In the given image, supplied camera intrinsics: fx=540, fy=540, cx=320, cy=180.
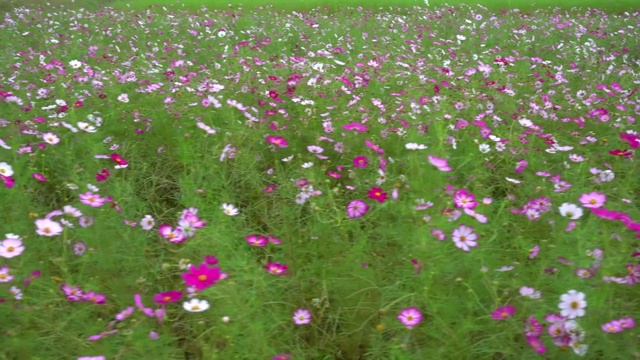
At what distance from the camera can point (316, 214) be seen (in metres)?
2.18

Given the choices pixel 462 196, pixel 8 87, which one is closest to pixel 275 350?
pixel 462 196

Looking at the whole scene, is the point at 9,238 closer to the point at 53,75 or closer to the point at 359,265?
the point at 359,265

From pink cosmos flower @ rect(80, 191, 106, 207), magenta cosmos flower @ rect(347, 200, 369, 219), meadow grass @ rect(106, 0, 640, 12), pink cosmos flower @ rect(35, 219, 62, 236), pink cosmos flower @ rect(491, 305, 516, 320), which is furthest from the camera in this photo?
meadow grass @ rect(106, 0, 640, 12)

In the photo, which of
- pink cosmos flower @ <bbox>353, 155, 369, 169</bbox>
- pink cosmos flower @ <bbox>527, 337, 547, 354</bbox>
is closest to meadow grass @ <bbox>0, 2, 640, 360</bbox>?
pink cosmos flower @ <bbox>527, 337, 547, 354</bbox>

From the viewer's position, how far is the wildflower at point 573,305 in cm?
148

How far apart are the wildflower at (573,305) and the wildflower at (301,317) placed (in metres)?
0.81

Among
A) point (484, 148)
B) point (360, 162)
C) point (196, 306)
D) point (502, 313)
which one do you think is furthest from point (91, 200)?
point (484, 148)

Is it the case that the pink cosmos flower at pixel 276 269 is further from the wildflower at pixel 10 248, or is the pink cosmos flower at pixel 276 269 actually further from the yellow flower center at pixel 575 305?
the yellow flower center at pixel 575 305

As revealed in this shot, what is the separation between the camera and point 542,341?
60.4 inches

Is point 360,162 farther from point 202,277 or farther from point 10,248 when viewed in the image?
point 10,248

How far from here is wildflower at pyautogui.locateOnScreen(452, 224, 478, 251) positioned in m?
1.84

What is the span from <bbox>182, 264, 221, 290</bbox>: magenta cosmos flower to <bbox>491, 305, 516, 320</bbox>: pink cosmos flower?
830 millimetres

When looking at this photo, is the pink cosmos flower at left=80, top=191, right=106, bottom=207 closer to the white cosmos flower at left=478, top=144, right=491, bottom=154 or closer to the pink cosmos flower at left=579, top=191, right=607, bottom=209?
the pink cosmos flower at left=579, top=191, right=607, bottom=209

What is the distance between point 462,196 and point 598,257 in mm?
580
